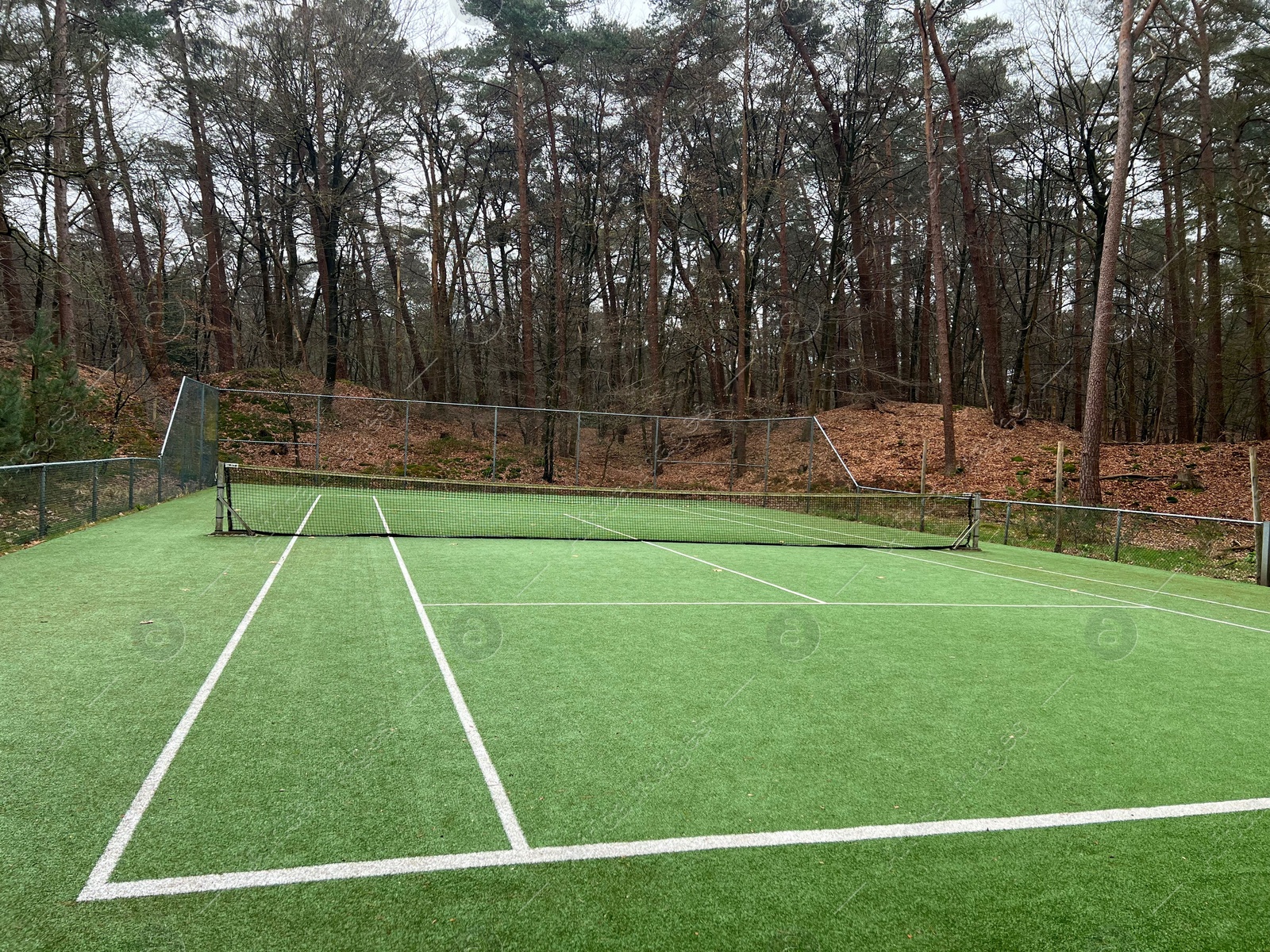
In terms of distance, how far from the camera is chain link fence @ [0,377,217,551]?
31.4 feet

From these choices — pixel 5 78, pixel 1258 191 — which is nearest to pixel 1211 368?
pixel 1258 191

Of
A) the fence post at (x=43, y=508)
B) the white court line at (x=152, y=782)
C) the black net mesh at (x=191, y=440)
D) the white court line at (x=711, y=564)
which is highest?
the black net mesh at (x=191, y=440)

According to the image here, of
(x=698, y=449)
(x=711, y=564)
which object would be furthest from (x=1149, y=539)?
(x=698, y=449)

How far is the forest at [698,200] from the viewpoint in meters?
18.5

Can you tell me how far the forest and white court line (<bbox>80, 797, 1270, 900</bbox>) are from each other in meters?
13.5

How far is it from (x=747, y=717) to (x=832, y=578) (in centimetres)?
566

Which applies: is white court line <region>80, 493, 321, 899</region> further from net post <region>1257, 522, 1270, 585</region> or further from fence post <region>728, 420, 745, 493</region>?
fence post <region>728, 420, 745, 493</region>

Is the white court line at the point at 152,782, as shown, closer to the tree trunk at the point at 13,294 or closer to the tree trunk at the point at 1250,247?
the tree trunk at the point at 1250,247

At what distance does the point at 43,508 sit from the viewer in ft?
32.8

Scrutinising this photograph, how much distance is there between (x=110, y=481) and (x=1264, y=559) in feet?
62.0

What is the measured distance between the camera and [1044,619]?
757 centimetres

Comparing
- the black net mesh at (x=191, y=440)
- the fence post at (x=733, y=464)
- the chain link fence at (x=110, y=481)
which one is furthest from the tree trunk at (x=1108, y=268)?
the black net mesh at (x=191, y=440)

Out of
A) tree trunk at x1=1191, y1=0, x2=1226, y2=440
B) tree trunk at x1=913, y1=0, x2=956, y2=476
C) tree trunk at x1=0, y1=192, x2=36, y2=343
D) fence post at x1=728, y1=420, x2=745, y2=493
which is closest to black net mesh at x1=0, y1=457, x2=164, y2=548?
tree trunk at x1=0, y1=192, x2=36, y2=343

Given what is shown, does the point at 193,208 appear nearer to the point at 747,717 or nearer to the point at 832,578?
the point at 832,578
